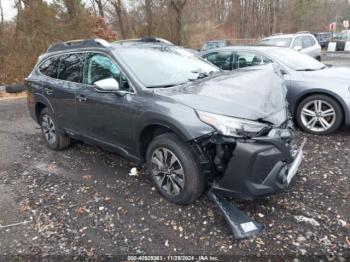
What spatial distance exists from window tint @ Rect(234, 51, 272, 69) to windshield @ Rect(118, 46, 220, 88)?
1.99 meters

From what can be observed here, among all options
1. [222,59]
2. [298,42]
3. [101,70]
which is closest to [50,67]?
[101,70]

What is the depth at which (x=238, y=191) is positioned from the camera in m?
2.79

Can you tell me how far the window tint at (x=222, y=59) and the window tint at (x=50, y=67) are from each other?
3.46 m

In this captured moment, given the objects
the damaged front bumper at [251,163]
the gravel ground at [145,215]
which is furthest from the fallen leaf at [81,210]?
the damaged front bumper at [251,163]

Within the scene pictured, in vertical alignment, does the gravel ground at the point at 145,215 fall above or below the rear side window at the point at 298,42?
below

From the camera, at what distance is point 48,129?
533 centimetres

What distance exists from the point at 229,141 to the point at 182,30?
24.5 metres

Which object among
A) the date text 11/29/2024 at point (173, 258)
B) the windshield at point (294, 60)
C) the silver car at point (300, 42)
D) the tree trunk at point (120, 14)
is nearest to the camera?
the date text 11/29/2024 at point (173, 258)

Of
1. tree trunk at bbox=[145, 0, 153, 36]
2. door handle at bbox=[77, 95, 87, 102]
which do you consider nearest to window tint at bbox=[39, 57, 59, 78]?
door handle at bbox=[77, 95, 87, 102]

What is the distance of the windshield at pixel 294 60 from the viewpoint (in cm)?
569

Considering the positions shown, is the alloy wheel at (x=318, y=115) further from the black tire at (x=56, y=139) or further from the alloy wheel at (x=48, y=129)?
the alloy wheel at (x=48, y=129)

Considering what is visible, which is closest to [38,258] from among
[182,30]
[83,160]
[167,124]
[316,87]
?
[167,124]

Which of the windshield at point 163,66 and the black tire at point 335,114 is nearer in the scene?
the windshield at point 163,66

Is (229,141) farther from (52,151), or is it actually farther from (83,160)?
(52,151)
